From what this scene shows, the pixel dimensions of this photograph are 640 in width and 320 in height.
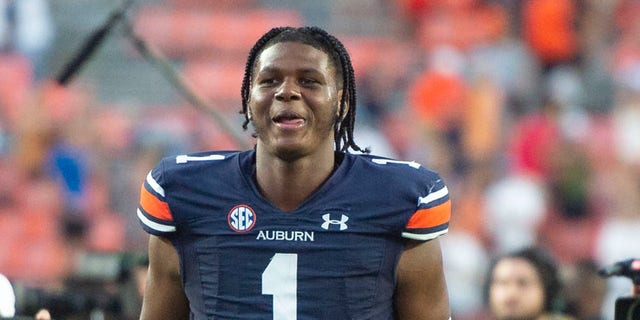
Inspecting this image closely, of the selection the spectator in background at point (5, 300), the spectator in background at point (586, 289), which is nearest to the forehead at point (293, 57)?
the spectator in background at point (5, 300)

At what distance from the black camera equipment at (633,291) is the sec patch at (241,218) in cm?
113

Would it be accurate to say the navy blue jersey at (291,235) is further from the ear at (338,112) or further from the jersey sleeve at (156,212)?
the ear at (338,112)

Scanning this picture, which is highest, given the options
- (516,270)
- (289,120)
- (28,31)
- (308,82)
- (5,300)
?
(28,31)

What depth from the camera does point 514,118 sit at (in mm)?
9977

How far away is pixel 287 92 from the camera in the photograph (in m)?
3.65

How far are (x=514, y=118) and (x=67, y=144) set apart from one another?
9.96 ft

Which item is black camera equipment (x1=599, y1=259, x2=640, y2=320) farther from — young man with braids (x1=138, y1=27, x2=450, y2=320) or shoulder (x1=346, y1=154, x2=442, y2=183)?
shoulder (x1=346, y1=154, x2=442, y2=183)

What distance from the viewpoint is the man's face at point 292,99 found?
3.65m

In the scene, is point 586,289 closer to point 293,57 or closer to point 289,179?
point 289,179

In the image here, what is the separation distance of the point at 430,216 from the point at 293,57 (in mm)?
521

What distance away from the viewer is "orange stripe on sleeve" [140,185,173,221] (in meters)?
3.77

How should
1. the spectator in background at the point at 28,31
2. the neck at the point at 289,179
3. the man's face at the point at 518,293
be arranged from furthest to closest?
the spectator in background at the point at 28,31, the man's face at the point at 518,293, the neck at the point at 289,179

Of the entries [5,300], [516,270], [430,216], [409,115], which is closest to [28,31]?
[409,115]

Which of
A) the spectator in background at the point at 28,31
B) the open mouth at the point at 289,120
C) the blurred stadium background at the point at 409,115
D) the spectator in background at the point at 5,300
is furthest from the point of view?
the spectator in background at the point at 28,31
